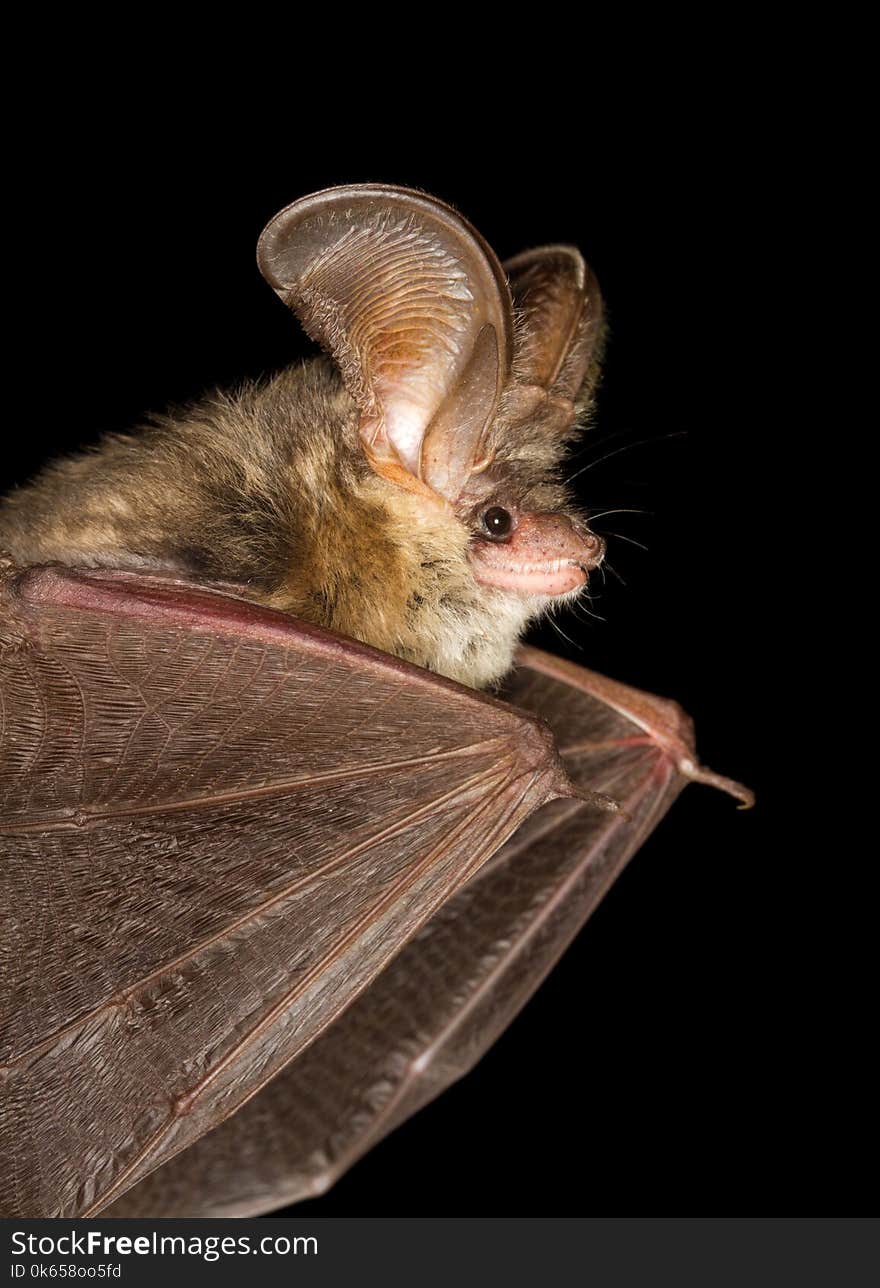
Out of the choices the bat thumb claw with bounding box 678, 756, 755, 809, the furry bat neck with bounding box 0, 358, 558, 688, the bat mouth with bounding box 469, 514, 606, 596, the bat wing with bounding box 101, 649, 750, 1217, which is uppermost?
the bat mouth with bounding box 469, 514, 606, 596

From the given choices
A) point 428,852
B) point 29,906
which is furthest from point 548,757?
point 29,906

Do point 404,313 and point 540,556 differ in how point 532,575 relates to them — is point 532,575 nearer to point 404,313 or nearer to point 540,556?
point 540,556

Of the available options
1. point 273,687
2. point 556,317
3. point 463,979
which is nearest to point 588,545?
point 556,317

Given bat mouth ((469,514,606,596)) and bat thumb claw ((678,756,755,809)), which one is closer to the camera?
bat mouth ((469,514,606,596))

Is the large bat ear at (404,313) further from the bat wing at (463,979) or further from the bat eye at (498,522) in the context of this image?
the bat wing at (463,979)

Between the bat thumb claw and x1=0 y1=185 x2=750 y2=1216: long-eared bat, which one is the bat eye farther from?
the bat thumb claw

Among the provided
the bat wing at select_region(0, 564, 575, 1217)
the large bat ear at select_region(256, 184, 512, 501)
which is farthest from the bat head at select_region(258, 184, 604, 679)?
the bat wing at select_region(0, 564, 575, 1217)

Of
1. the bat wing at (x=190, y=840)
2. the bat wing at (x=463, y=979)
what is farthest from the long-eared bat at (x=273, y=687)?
the bat wing at (x=463, y=979)
